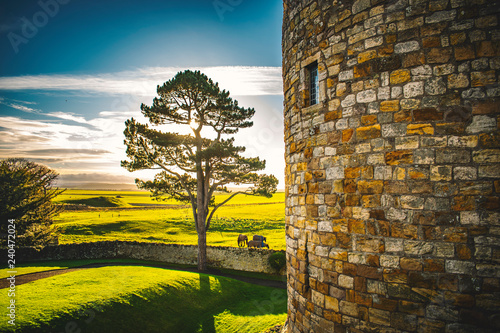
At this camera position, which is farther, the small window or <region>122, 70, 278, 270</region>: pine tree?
<region>122, 70, 278, 270</region>: pine tree

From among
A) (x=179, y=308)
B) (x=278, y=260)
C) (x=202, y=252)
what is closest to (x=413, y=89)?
(x=179, y=308)

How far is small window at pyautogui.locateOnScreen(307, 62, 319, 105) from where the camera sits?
4.86 metres

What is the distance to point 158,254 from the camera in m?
22.3

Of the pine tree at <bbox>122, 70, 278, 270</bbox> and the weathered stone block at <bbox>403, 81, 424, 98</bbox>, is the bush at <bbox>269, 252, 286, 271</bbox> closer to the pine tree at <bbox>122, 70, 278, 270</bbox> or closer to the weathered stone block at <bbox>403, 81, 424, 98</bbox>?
the pine tree at <bbox>122, 70, 278, 270</bbox>

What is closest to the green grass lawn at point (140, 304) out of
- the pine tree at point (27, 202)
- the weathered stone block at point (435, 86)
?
the weathered stone block at point (435, 86)

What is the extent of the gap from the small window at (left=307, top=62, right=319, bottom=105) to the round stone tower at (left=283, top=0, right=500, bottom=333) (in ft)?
1.13

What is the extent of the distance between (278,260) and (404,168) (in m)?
15.9

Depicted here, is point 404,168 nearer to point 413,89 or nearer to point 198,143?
point 413,89

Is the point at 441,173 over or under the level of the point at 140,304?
over

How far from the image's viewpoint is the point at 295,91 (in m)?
5.22

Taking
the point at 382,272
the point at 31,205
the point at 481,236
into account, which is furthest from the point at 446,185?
the point at 31,205

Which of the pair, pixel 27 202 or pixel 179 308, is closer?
pixel 179 308

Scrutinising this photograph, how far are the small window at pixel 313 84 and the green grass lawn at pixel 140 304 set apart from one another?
9.15m

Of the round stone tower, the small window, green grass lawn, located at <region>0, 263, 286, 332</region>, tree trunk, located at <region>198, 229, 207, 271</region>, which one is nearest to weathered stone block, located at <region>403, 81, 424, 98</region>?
the round stone tower
